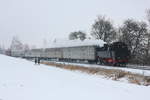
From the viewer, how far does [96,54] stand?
1410 inches

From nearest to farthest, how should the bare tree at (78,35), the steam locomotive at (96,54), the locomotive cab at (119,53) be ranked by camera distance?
the locomotive cab at (119,53) < the steam locomotive at (96,54) < the bare tree at (78,35)

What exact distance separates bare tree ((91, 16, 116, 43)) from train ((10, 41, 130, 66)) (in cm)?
2032

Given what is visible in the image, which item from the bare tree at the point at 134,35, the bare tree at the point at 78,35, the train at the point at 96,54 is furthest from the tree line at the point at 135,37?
the bare tree at the point at 78,35

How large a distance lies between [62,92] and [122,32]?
50.7m

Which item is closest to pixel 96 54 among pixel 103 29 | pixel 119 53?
pixel 119 53

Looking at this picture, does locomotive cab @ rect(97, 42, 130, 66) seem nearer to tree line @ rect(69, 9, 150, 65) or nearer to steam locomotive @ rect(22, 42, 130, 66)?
steam locomotive @ rect(22, 42, 130, 66)

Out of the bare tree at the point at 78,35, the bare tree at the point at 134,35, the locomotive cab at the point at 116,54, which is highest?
the bare tree at the point at 78,35

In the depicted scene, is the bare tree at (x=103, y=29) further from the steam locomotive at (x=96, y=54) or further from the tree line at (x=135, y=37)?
the steam locomotive at (x=96, y=54)

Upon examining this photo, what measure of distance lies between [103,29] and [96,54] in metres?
36.5

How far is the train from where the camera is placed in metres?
30.4

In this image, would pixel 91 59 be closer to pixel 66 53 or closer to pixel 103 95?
pixel 66 53

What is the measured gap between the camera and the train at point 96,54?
99.8ft

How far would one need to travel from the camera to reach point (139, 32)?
53.9 meters

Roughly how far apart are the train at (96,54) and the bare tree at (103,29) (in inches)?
800
